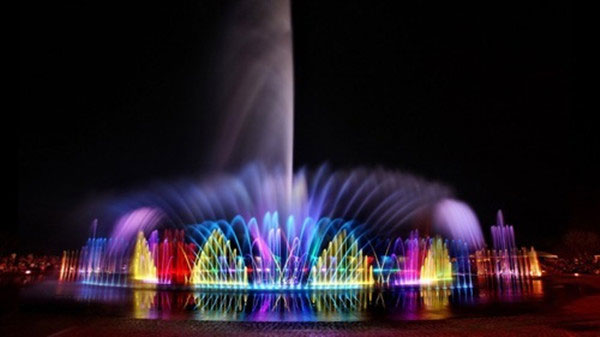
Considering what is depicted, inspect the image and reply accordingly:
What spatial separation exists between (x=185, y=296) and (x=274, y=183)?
10.5m

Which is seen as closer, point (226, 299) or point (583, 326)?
point (583, 326)

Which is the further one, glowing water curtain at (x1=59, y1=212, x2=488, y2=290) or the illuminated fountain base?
glowing water curtain at (x1=59, y1=212, x2=488, y2=290)

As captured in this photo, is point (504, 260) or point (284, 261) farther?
point (504, 260)

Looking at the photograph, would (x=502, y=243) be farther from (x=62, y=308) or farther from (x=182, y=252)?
(x=62, y=308)

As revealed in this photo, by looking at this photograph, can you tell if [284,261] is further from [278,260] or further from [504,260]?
[504,260]

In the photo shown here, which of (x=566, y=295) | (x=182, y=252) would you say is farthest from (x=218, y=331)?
(x=182, y=252)

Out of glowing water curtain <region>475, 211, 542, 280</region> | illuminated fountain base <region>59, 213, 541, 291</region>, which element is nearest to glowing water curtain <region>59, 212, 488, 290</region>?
illuminated fountain base <region>59, 213, 541, 291</region>

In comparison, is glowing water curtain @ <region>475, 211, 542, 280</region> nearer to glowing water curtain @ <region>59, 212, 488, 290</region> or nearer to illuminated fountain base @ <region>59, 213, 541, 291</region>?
illuminated fountain base @ <region>59, 213, 541, 291</region>

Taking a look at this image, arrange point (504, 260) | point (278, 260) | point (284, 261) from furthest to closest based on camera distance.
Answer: point (504, 260) → point (284, 261) → point (278, 260)

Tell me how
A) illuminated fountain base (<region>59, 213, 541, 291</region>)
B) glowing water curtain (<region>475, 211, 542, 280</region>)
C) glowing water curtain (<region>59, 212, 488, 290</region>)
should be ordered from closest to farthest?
1. illuminated fountain base (<region>59, 213, 541, 291</region>)
2. glowing water curtain (<region>59, 212, 488, 290</region>)
3. glowing water curtain (<region>475, 211, 542, 280</region>)

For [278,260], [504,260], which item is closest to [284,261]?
[278,260]

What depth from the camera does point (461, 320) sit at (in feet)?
36.3

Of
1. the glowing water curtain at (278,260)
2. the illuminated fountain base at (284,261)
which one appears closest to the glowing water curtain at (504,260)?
the illuminated fountain base at (284,261)

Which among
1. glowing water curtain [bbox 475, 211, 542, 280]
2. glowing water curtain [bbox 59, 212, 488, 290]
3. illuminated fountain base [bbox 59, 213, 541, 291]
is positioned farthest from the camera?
glowing water curtain [bbox 475, 211, 542, 280]
